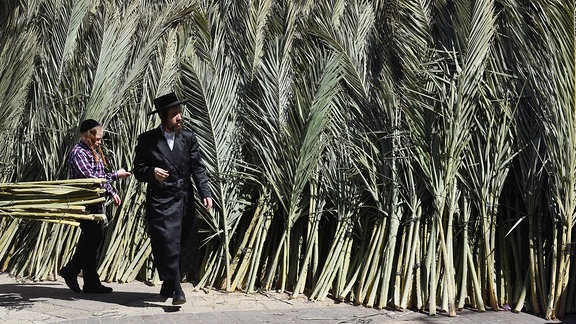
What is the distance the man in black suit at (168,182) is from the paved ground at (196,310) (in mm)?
217

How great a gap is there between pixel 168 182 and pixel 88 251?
87cm

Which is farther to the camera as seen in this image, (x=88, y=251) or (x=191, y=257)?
(x=191, y=257)

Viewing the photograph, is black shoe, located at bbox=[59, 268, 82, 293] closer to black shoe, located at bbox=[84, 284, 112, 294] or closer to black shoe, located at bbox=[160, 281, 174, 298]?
black shoe, located at bbox=[84, 284, 112, 294]

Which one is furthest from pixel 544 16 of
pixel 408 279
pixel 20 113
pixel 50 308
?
pixel 20 113

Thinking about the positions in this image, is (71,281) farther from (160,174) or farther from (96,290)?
(160,174)

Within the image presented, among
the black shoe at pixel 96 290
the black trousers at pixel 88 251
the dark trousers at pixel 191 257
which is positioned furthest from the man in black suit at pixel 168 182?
the dark trousers at pixel 191 257

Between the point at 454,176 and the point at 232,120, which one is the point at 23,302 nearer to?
the point at 232,120

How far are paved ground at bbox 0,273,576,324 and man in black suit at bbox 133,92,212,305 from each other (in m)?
0.22

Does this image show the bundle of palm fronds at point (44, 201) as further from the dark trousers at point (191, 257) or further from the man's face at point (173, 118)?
the dark trousers at point (191, 257)

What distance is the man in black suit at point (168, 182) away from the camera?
4938 mm

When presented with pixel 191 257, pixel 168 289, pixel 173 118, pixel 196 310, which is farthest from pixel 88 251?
pixel 173 118

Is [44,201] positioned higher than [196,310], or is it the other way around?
[44,201]

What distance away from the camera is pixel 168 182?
5027 mm

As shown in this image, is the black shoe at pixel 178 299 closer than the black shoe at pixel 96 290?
Yes
